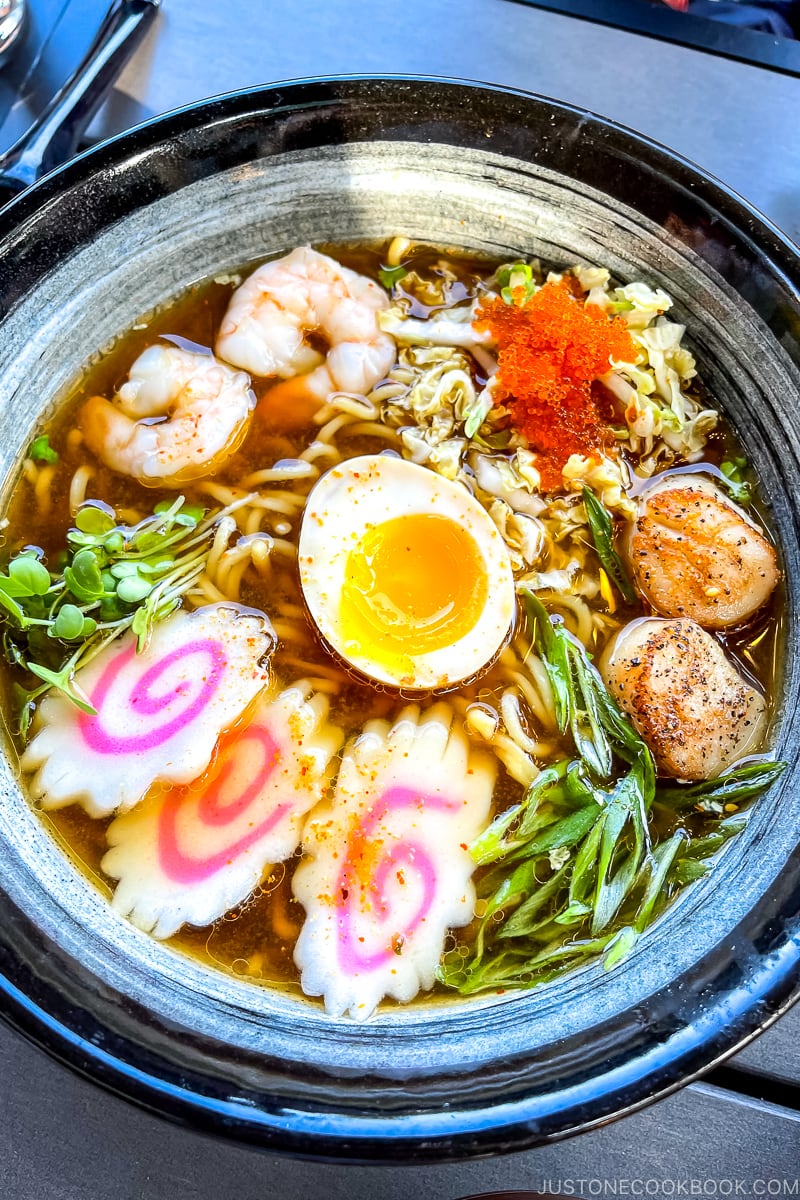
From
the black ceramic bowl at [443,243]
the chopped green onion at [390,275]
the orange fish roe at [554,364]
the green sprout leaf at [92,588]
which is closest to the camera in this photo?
the black ceramic bowl at [443,243]

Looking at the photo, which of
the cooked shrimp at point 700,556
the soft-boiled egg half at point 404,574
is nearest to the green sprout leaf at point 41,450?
the soft-boiled egg half at point 404,574

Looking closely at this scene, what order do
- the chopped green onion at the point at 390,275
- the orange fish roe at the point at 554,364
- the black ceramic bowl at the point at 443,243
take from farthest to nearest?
the chopped green onion at the point at 390,275 → the orange fish roe at the point at 554,364 → the black ceramic bowl at the point at 443,243

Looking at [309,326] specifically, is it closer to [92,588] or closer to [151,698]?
[92,588]

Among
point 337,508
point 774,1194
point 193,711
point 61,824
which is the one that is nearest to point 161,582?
point 193,711

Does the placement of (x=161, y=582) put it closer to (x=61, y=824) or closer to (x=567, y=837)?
(x=61, y=824)

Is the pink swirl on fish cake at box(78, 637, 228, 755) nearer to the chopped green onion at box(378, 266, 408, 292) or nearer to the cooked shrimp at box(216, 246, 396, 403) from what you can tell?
the cooked shrimp at box(216, 246, 396, 403)

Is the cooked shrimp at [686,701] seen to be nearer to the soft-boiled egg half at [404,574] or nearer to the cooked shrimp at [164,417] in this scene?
the soft-boiled egg half at [404,574]

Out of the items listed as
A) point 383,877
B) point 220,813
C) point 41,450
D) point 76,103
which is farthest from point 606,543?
point 76,103
